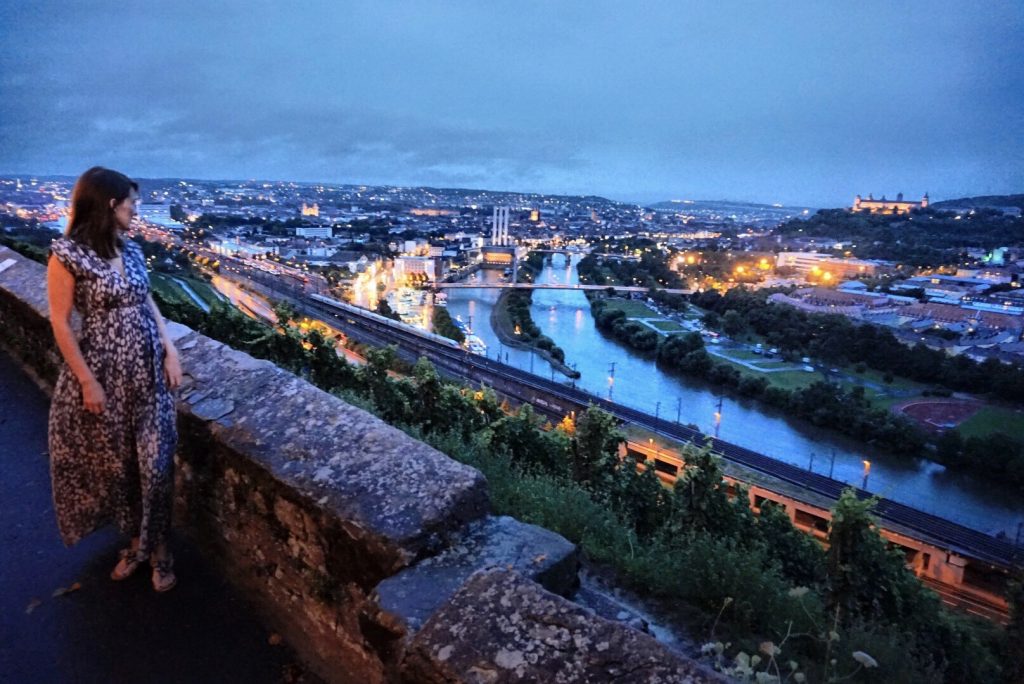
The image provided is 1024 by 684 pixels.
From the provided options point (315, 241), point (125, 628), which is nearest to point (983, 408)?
point (125, 628)

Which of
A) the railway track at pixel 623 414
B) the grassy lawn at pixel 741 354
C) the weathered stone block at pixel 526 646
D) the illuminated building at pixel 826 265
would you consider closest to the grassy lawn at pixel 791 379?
the grassy lawn at pixel 741 354

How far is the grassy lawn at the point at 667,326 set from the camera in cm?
3712

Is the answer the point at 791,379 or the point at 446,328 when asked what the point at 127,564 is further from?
the point at 446,328

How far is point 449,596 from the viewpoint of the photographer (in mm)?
1096

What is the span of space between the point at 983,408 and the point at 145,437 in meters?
32.0

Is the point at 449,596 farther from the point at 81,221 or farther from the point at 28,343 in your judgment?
the point at 28,343

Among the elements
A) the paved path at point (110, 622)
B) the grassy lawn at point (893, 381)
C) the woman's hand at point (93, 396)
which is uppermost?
the woman's hand at point (93, 396)

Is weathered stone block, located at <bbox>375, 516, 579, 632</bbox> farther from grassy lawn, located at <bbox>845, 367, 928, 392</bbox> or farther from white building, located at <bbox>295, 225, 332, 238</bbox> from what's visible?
white building, located at <bbox>295, 225, 332, 238</bbox>

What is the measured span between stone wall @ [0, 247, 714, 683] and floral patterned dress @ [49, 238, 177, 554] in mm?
146

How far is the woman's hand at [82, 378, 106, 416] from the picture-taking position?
1499mm

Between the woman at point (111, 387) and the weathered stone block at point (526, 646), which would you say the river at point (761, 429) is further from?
the woman at point (111, 387)

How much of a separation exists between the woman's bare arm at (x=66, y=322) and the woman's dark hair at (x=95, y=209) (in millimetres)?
89

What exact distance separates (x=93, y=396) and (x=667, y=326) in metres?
38.5

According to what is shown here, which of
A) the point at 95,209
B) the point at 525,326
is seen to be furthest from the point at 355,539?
the point at 525,326
